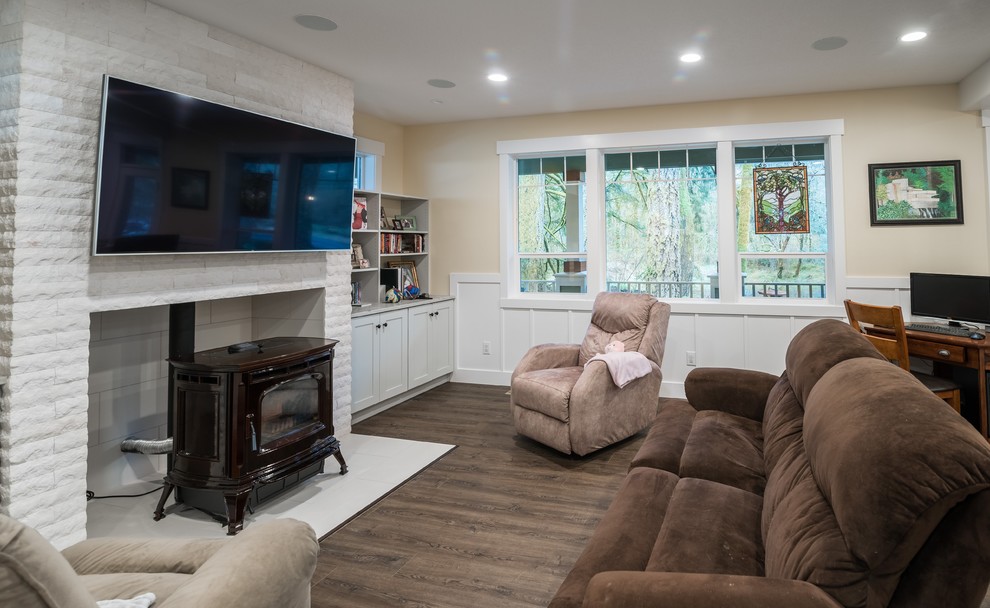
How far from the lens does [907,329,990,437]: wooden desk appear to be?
3.57m

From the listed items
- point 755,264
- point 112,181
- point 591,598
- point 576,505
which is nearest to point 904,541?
point 591,598

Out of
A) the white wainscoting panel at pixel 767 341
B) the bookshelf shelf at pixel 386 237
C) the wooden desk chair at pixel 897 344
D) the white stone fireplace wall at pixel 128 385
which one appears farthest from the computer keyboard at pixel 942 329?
the white stone fireplace wall at pixel 128 385

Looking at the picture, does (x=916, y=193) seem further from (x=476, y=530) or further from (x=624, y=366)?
(x=476, y=530)

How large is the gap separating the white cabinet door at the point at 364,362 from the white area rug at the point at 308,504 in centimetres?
70

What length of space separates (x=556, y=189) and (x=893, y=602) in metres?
4.98

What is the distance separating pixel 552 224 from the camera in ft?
19.0

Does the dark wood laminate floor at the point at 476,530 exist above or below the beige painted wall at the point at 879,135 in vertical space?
below

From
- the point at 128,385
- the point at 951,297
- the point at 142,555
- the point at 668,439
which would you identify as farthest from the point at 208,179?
the point at 951,297

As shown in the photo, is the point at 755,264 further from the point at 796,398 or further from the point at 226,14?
the point at 226,14

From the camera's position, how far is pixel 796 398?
7.31ft

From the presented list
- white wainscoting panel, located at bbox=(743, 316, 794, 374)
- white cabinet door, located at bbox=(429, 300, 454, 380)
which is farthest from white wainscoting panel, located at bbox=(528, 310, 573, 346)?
white wainscoting panel, located at bbox=(743, 316, 794, 374)

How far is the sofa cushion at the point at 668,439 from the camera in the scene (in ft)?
7.73

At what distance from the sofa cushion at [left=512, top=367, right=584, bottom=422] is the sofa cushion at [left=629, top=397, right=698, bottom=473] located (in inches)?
29.8

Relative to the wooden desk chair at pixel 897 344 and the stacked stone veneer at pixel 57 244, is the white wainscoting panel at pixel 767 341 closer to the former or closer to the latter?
the wooden desk chair at pixel 897 344
